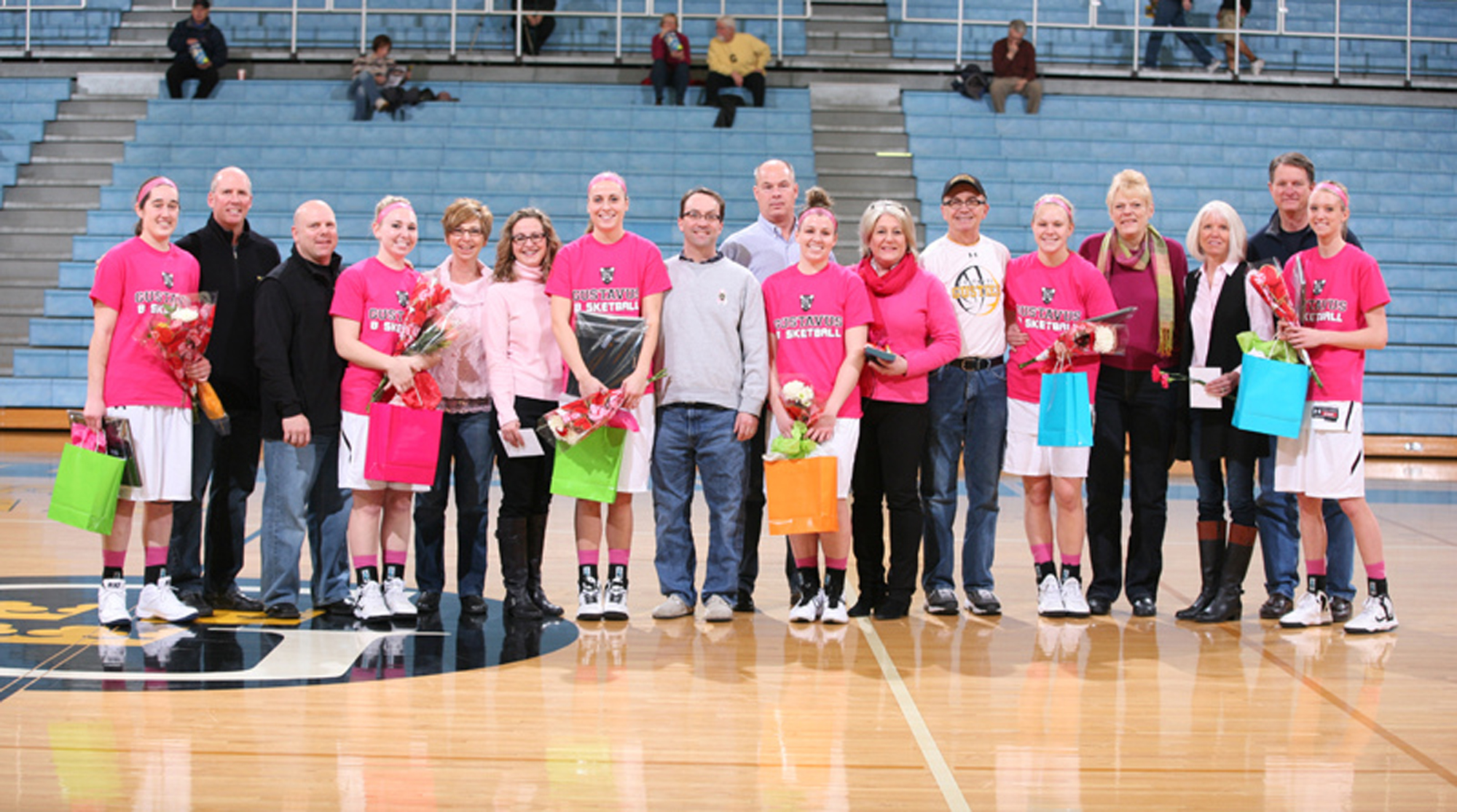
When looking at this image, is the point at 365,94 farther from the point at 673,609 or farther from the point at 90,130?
the point at 673,609

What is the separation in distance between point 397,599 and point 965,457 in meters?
2.23

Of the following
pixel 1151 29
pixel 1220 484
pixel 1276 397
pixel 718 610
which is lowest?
pixel 718 610

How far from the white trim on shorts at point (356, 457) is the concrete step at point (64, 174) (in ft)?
32.8

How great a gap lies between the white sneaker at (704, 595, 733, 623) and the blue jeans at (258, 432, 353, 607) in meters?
1.37

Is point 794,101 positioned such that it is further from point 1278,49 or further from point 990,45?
point 1278,49

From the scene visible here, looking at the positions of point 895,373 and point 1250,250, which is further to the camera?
point 1250,250

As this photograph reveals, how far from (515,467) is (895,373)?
145 cm

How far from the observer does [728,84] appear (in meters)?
→ 14.0

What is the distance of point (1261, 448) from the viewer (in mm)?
5160

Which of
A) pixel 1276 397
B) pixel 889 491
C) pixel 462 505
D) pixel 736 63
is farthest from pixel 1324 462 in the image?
pixel 736 63

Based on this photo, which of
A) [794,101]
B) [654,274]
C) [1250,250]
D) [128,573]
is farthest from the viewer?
[794,101]

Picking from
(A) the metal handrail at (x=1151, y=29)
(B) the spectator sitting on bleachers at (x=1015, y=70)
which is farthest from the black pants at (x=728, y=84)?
(B) the spectator sitting on bleachers at (x=1015, y=70)

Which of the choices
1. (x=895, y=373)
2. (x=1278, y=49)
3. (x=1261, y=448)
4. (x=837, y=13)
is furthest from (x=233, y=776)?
(x=1278, y=49)

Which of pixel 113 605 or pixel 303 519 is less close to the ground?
pixel 303 519
